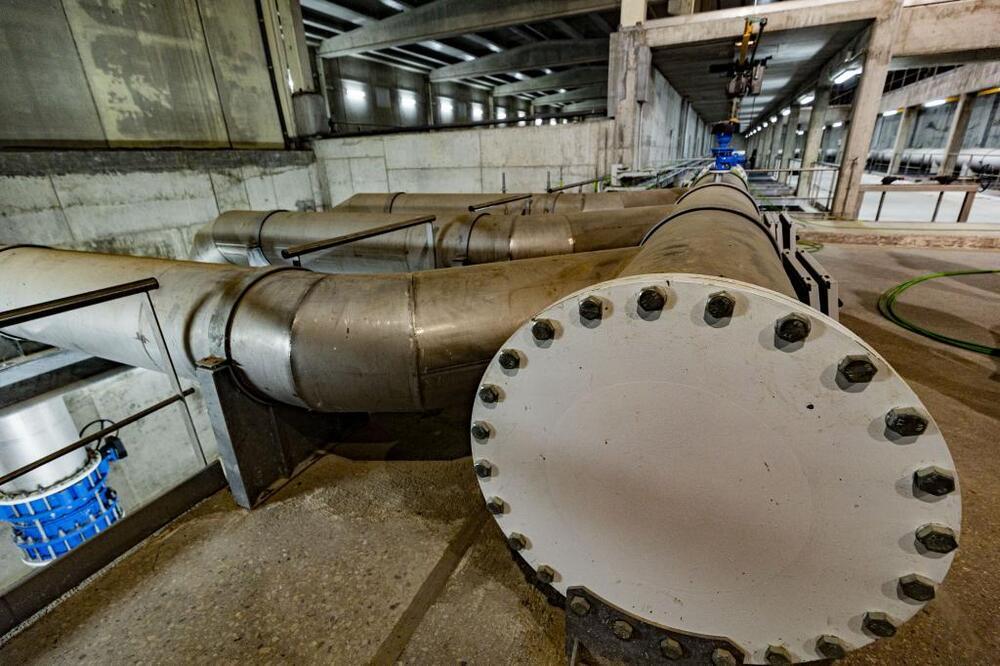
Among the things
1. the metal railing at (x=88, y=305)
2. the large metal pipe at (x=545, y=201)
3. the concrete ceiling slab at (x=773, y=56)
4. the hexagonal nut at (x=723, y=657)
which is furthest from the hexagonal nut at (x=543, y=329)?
the concrete ceiling slab at (x=773, y=56)

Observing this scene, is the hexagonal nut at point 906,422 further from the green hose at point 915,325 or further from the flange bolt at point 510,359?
the green hose at point 915,325

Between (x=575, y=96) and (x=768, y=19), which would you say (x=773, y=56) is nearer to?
(x=768, y=19)

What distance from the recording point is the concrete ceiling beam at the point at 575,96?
2158 cm

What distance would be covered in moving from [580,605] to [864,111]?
9.48 m

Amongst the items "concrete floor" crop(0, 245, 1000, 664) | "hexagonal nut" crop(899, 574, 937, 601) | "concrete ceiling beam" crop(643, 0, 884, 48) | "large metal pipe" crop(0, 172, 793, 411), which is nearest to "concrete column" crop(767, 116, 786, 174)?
"concrete ceiling beam" crop(643, 0, 884, 48)

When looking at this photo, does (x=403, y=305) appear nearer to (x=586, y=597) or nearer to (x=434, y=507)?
(x=434, y=507)

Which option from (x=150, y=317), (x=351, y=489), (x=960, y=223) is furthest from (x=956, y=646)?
(x=960, y=223)

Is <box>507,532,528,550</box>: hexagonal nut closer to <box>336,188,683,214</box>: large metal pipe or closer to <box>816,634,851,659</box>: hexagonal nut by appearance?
<box>816,634,851,659</box>: hexagonal nut

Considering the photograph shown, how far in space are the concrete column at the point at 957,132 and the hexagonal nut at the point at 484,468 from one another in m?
22.5

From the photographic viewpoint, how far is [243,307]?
1.66 m

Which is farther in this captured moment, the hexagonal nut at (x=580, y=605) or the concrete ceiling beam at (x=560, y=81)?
the concrete ceiling beam at (x=560, y=81)

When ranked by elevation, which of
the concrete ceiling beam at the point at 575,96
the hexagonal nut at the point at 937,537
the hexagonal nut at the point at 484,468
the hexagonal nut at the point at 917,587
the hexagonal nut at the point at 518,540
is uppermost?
the concrete ceiling beam at the point at 575,96

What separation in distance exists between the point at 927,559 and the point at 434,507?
1462 mm

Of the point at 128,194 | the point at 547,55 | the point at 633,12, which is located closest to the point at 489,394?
the point at 128,194
